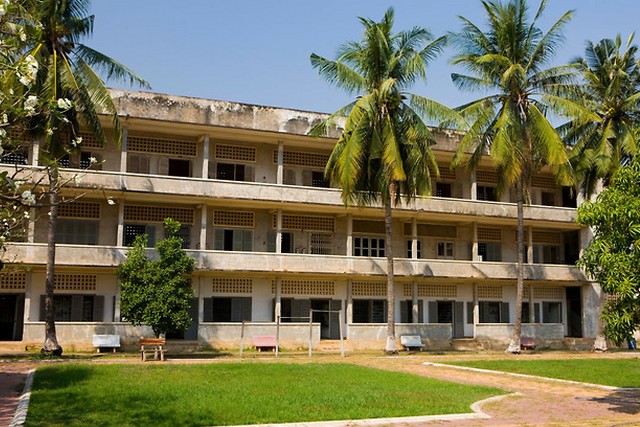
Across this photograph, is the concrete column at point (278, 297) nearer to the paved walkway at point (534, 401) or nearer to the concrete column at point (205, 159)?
the concrete column at point (205, 159)

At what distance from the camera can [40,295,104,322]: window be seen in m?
29.7

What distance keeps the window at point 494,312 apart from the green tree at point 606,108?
26.4 ft

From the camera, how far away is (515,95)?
1188 inches

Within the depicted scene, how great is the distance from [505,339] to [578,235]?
28.4 ft

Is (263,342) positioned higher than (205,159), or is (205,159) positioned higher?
(205,159)

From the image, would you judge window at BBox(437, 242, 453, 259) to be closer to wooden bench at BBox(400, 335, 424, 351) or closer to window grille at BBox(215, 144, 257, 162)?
wooden bench at BBox(400, 335, 424, 351)

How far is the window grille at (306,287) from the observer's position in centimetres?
3300

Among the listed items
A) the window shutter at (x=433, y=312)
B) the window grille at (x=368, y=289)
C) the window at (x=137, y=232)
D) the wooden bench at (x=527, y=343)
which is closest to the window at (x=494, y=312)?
the window shutter at (x=433, y=312)

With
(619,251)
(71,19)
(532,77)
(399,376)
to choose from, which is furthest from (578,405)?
(71,19)

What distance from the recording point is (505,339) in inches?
1389

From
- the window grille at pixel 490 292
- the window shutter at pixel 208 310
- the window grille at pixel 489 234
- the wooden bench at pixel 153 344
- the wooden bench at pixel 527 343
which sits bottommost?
the wooden bench at pixel 527 343

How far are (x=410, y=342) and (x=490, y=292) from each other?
24.7 ft

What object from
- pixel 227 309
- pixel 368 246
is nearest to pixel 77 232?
pixel 227 309

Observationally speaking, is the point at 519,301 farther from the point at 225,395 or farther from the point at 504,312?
the point at 225,395
